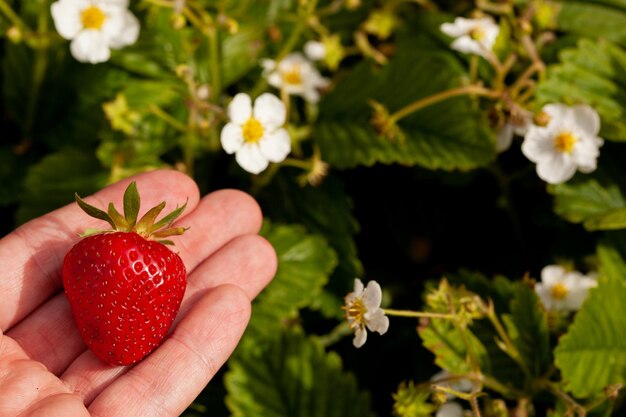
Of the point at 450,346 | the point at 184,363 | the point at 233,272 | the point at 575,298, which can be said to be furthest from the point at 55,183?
the point at 575,298

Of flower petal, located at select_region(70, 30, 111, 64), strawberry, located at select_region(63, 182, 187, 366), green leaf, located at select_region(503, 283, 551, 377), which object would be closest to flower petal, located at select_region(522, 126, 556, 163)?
green leaf, located at select_region(503, 283, 551, 377)

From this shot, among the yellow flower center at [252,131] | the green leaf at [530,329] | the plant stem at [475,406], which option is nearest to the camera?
the plant stem at [475,406]

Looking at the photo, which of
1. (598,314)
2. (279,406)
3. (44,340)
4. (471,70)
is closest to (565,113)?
(471,70)

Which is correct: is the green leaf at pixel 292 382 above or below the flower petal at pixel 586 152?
below

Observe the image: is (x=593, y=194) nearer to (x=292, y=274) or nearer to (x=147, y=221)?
(x=292, y=274)

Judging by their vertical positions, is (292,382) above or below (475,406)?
below

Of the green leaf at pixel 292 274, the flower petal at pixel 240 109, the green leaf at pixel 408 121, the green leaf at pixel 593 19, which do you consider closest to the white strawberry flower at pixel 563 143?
the green leaf at pixel 408 121

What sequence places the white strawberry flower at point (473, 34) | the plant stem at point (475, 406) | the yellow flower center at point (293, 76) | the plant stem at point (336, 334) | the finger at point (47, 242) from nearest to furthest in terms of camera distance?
the plant stem at point (475, 406) → the finger at point (47, 242) → the white strawberry flower at point (473, 34) → the plant stem at point (336, 334) → the yellow flower center at point (293, 76)

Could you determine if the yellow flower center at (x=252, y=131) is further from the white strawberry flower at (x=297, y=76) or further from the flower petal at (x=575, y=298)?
the flower petal at (x=575, y=298)
